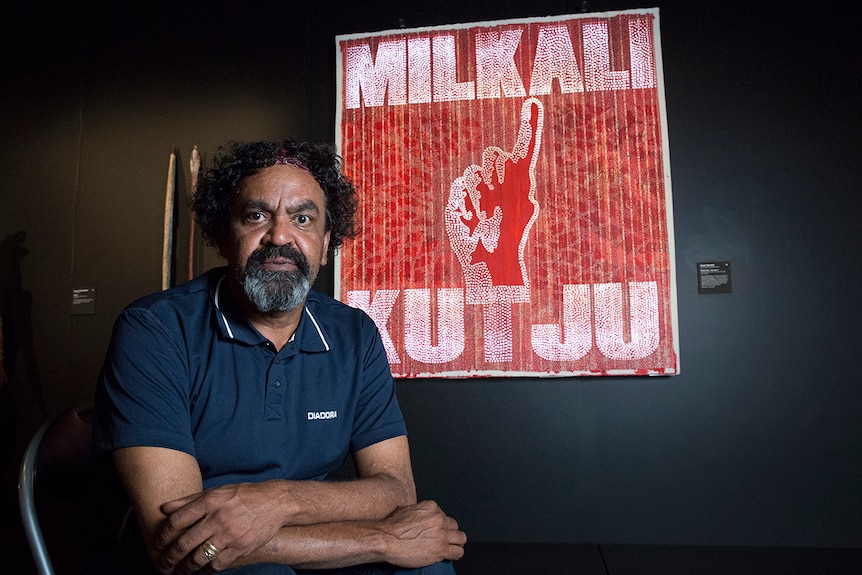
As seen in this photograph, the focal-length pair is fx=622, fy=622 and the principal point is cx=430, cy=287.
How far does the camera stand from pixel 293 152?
162 centimetres

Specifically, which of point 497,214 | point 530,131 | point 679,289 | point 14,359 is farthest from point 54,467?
point 679,289

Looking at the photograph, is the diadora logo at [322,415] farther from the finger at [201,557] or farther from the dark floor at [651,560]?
the dark floor at [651,560]

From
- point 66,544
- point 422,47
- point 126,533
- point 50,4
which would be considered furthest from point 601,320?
point 50,4

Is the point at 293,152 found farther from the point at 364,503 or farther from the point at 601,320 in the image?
the point at 601,320

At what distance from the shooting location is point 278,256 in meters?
1.44

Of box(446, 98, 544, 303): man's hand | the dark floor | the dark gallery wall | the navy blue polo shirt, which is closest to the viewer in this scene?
the navy blue polo shirt

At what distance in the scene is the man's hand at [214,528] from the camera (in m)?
1.08

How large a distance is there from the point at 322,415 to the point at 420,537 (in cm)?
34

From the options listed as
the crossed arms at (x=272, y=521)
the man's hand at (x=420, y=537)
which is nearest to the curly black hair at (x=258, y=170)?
the crossed arms at (x=272, y=521)

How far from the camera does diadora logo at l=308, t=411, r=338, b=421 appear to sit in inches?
54.7

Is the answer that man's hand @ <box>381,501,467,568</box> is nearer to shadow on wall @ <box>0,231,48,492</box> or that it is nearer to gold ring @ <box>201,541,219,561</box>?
gold ring @ <box>201,541,219,561</box>

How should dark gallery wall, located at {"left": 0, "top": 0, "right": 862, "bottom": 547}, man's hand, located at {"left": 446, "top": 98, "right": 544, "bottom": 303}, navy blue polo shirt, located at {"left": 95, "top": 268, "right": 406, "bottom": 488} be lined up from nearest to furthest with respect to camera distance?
navy blue polo shirt, located at {"left": 95, "top": 268, "right": 406, "bottom": 488} < dark gallery wall, located at {"left": 0, "top": 0, "right": 862, "bottom": 547} < man's hand, located at {"left": 446, "top": 98, "right": 544, "bottom": 303}

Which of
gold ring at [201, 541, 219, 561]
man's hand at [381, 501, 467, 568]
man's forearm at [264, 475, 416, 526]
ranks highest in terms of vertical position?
man's forearm at [264, 475, 416, 526]

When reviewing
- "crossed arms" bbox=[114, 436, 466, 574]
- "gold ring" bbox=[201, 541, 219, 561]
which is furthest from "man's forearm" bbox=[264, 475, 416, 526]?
"gold ring" bbox=[201, 541, 219, 561]
